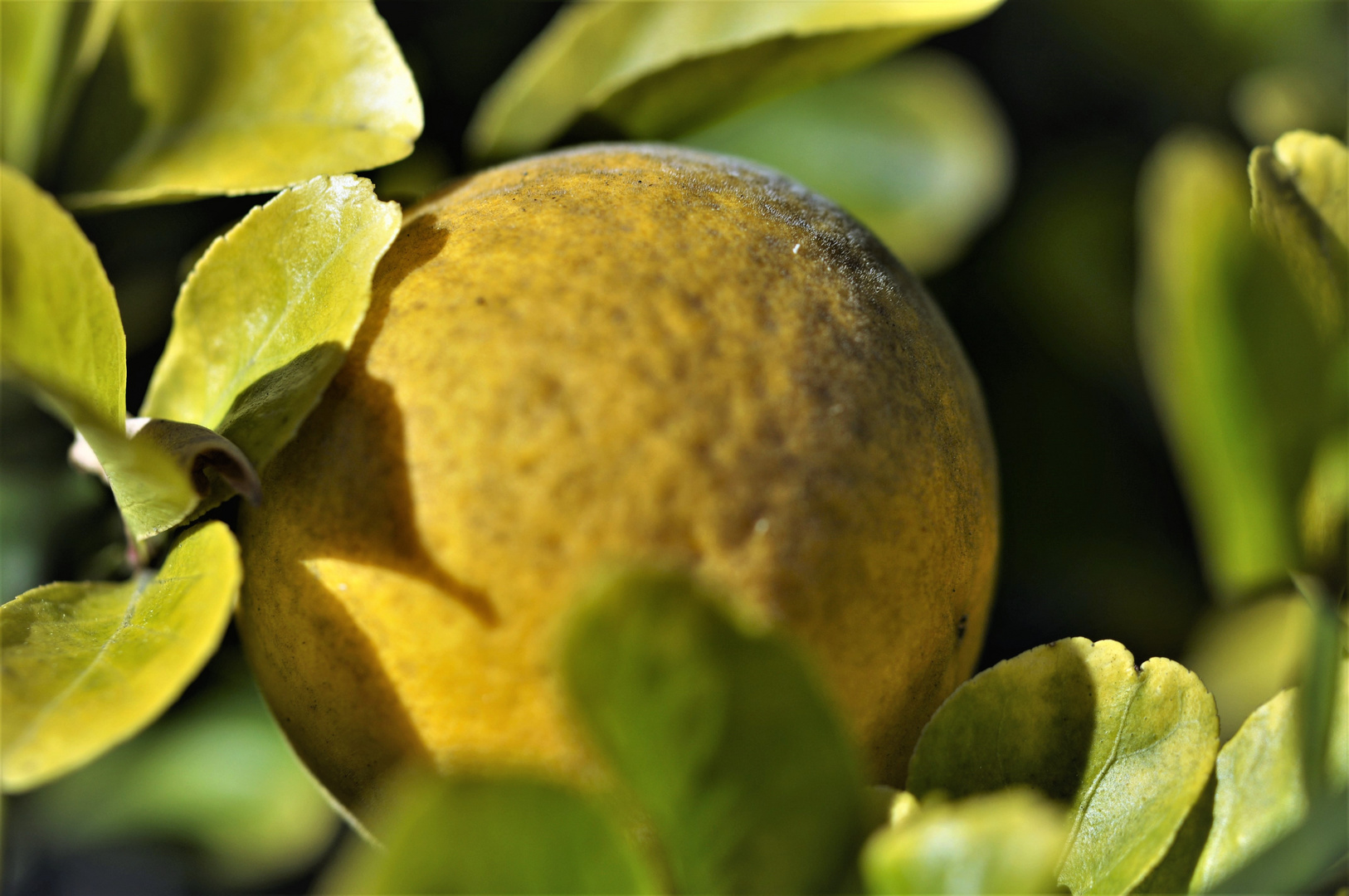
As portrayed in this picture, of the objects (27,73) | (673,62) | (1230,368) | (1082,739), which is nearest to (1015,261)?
(1230,368)

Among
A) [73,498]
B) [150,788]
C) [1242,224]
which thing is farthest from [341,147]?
[150,788]

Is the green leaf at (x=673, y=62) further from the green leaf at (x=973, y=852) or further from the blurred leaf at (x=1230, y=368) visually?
the green leaf at (x=973, y=852)

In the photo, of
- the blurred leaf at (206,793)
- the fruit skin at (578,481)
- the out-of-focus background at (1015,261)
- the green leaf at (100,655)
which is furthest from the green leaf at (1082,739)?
the blurred leaf at (206,793)

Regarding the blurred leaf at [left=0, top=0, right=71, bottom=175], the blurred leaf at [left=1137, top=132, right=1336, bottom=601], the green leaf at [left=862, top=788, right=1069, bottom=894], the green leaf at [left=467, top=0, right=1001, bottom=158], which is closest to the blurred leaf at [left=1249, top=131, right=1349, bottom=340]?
the blurred leaf at [left=1137, top=132, right=1336, bottom=601]

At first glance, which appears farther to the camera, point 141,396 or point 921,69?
point 921,69

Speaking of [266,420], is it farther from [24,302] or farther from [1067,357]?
[1067,357]

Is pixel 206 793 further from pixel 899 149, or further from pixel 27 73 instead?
pixel 899 149
